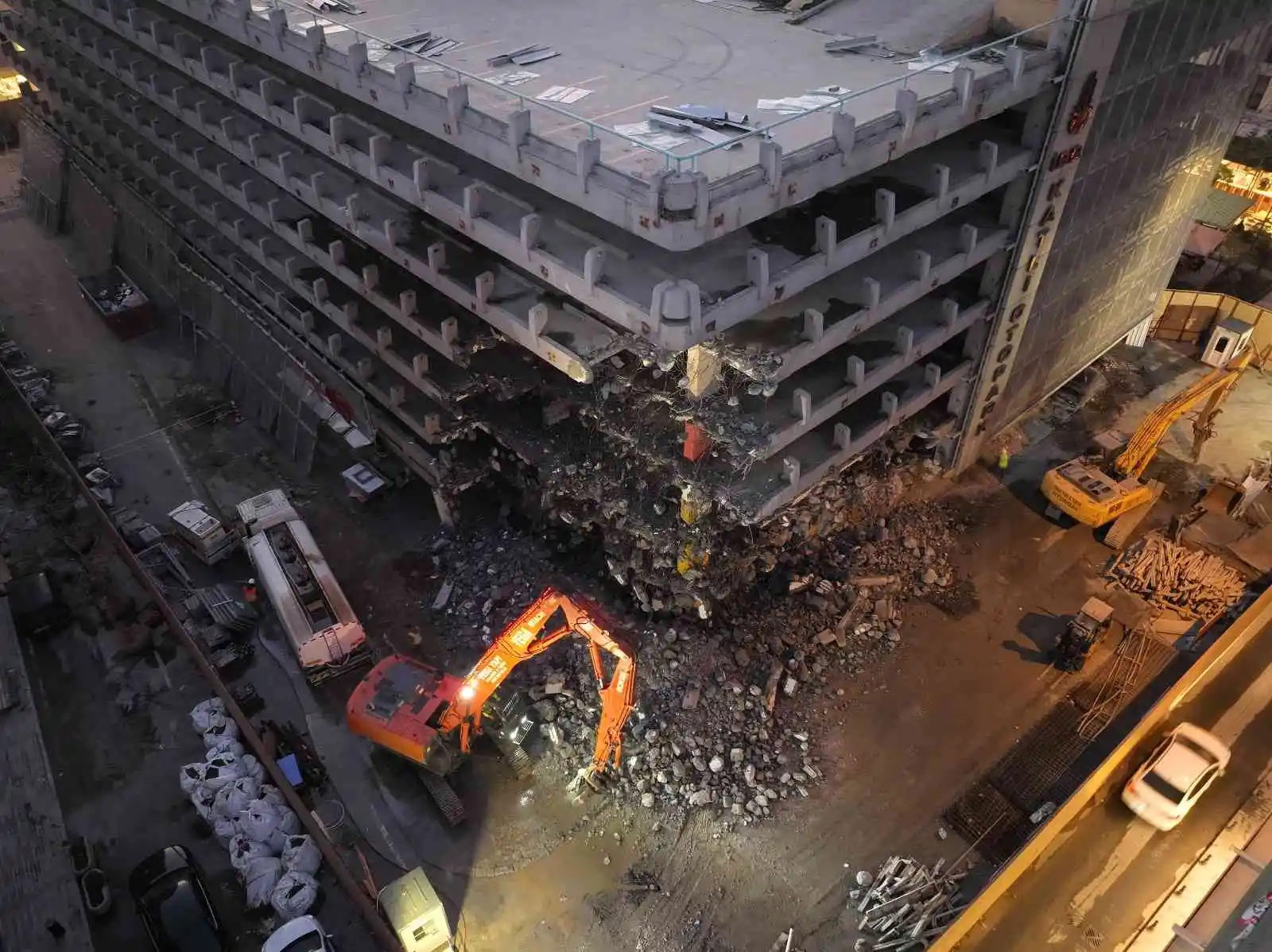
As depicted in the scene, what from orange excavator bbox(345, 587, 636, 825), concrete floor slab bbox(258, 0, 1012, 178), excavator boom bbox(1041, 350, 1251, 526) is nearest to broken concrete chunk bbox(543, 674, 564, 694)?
orange excavator bbox(345, 587, 636, 825)

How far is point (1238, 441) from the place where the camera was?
86.6 feet

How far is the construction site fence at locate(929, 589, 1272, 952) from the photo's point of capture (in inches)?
609

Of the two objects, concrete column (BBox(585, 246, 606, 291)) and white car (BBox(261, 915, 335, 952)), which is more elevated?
concrete column (BBox(585, 246, 606, 291))

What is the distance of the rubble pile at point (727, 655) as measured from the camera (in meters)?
18.7

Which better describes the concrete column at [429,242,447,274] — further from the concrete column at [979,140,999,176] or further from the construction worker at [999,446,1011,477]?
the construction worker at [999,446,1011,477]

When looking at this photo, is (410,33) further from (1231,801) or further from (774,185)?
(1231,801)

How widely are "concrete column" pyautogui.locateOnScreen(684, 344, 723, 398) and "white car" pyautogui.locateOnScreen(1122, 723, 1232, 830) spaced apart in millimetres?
11741

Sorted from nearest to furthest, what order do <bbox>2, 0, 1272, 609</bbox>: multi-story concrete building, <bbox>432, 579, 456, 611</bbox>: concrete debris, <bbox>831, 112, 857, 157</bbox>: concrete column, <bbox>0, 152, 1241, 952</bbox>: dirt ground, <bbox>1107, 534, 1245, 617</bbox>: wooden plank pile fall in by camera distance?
A: <bbox>831, 112, 857, 157</bbox>: concrete column → <bbox>2, 0, 1272, 609</bbox>: multi-story concrete building → <bbox>0, 152, 1241, 952</bbox>: dirt ground → <bbox>1107, 534, 1245, 617</bbox>: wooden plank pile → <bbox>432, 579, 456, 611</bbox>: concrete debris

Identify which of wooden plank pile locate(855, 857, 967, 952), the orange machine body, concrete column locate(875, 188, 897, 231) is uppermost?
concrete column locate(875, 188, 897, 231)

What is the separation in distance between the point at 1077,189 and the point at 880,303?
6.82m

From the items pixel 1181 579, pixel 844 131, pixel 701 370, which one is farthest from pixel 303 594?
pixel 1181 579

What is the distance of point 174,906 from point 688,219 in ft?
46.0

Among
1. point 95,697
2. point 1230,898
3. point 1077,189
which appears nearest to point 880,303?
point 1077,189

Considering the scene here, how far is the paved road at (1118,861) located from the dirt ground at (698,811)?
165 centimetres
